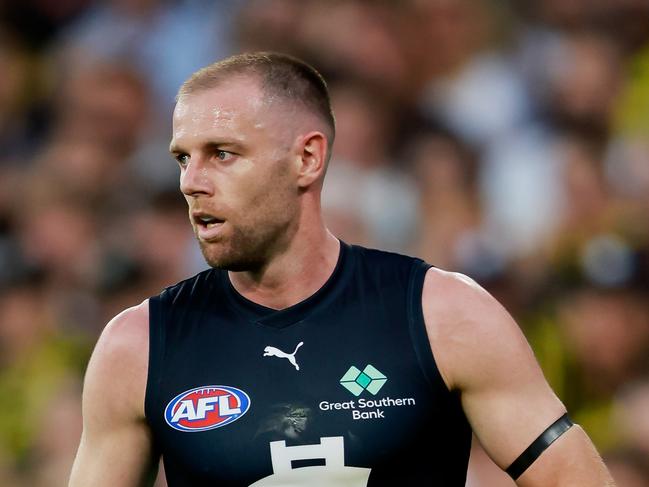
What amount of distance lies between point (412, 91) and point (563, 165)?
1.15 m

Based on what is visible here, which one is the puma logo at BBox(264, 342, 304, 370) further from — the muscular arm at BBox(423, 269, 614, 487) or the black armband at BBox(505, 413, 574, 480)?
the black armband at BBox(505, 413, 574, 480)

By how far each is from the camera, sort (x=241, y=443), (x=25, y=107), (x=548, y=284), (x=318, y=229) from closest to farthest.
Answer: (x=241, y=443), (x=318, y=229), (x=548, y=284), (x=25, y=107)

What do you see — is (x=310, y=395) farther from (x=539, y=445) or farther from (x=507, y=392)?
(x=539, y=445)

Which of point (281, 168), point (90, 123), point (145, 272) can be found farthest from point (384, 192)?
point (281, 168)

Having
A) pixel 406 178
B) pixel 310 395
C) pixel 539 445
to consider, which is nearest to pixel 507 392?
pixel 539 445

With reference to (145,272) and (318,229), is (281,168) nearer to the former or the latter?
(318,229)

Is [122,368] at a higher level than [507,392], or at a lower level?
higher

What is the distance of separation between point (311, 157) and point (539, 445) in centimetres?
105

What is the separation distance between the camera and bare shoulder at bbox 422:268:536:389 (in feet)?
11.3

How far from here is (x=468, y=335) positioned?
3465mm

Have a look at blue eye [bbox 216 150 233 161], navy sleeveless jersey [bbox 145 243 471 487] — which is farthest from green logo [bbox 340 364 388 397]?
blue eye [bbox 216 150 233 161]

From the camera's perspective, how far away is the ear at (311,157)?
3631mm

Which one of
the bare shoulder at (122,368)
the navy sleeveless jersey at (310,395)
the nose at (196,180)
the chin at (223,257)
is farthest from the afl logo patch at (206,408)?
the nose at (196,180)

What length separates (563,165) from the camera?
6.84m
